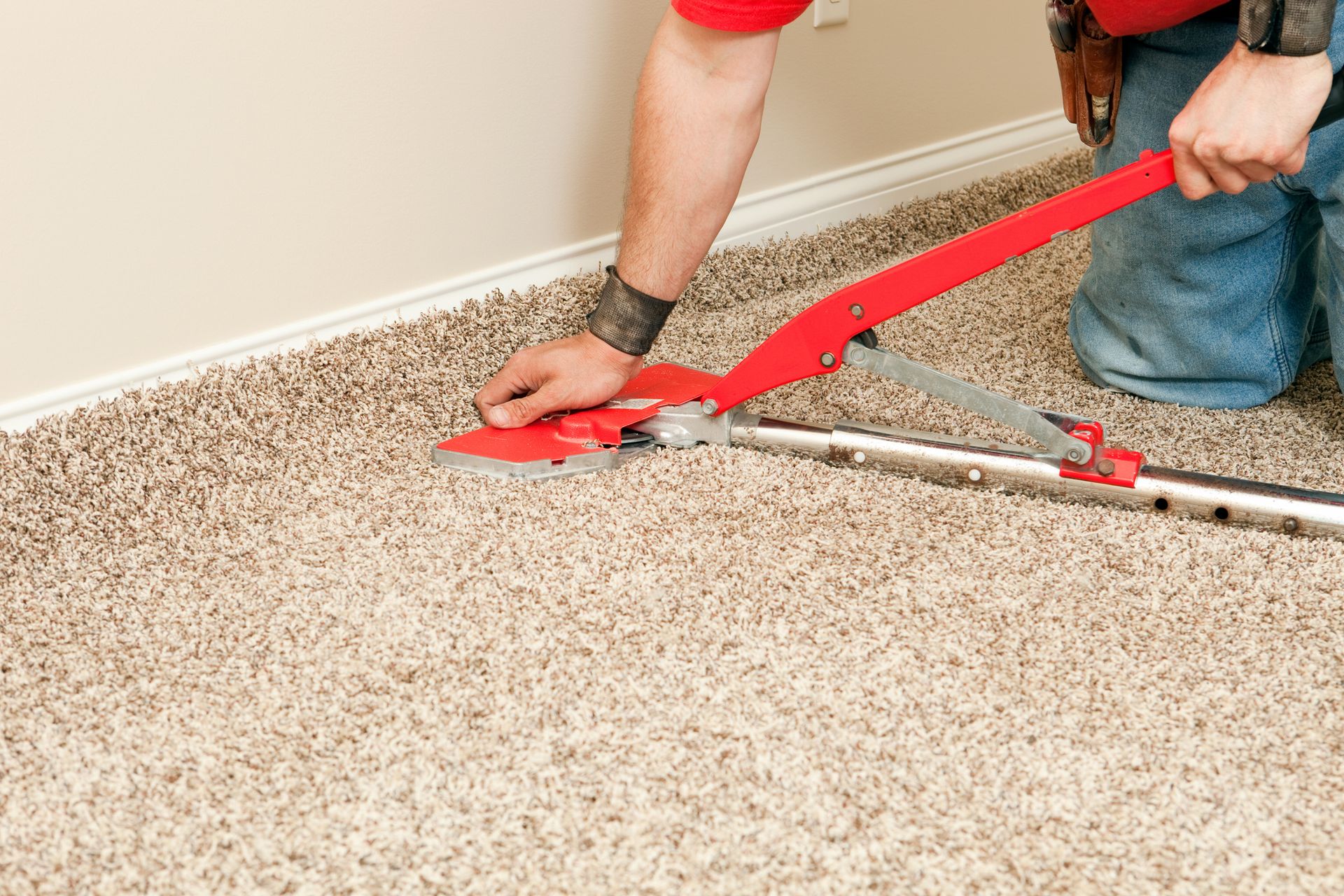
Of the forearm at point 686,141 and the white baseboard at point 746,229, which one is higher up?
the forearm at point 686,141

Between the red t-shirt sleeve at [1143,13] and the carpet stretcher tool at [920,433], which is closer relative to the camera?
the carpet stretcher tool at [920,433]

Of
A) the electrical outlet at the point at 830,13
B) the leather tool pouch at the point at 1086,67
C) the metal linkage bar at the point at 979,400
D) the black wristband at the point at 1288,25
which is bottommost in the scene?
the metal linkage bar at the point at 979,400

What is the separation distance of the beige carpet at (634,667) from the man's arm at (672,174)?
116 millimetres

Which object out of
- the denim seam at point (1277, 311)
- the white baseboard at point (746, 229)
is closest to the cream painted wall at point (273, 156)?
the white baseboard at point (746, 229)

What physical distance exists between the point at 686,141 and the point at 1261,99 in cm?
50

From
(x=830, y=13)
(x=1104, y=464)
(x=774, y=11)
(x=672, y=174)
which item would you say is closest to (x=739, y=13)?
(x=774, y=11)

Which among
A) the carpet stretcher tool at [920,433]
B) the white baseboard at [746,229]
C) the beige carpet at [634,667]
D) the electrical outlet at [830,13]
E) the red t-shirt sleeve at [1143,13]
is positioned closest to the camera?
the beige carpet at [634,667]

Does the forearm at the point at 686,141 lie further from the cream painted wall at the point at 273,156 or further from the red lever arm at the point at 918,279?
the cream painted wall at the point at 273,156

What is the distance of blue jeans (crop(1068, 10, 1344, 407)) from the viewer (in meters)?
1.13

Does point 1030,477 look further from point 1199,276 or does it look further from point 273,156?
point 273,156

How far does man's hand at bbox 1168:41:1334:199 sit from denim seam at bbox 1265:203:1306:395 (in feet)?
1.15

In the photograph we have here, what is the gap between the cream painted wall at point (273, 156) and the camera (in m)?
1.02

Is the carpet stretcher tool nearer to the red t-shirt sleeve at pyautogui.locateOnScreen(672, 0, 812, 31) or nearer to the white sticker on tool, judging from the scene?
the white sticker on tool

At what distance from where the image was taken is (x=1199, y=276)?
3.94 feet
